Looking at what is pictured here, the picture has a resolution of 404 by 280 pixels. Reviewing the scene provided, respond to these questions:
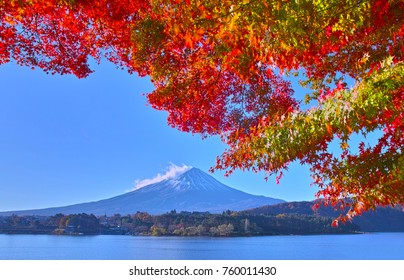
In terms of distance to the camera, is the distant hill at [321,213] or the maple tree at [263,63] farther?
the distant hill at [321,213]

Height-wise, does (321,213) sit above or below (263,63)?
below

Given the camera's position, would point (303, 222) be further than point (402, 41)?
Yes

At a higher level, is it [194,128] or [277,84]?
[277,84]

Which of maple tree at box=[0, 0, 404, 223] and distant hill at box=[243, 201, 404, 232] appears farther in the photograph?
distant hill at box=[243, 201, 404, 232]

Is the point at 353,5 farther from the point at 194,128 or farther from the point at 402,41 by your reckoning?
the point at 194,128

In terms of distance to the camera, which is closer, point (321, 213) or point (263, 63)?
point (263, 63)

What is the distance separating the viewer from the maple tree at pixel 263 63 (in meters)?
5.47

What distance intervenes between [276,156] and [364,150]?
84.0 inches

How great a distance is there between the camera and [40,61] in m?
12.4

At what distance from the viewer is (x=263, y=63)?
9617mm

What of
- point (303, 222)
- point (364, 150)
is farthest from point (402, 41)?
point (303, 222)

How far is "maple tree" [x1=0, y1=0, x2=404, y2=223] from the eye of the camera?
5.47 m

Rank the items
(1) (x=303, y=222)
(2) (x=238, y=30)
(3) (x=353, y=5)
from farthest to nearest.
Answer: (1) (x=303, y=222), (3) (x=353, y=5), (2) (x=238, y=30)
